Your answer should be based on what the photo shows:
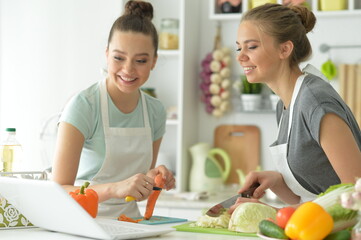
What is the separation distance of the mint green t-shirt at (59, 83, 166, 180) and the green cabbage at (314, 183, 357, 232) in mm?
1052

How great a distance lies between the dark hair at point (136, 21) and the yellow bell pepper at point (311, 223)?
1.21 meters

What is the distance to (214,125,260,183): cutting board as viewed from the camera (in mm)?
4180

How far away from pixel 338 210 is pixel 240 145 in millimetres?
2733

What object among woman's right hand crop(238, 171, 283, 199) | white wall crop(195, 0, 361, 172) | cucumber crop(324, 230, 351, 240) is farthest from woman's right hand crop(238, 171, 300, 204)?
white wall crop(195, 0, 361, 172)

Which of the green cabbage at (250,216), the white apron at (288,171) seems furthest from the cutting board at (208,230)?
the white apron at (288,171)

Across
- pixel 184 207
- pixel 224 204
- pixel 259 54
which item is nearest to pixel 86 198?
pixel 224 204

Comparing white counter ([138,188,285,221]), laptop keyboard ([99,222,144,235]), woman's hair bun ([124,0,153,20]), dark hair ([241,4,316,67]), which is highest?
woman's hair bun ([124,0,153,20])

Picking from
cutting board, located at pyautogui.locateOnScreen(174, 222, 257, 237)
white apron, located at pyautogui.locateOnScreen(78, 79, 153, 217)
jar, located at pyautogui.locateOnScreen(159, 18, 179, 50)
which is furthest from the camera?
jar, located at pyautogui.locateOnScreen(159, 18, 179, 50)

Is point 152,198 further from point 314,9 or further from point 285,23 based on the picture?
point 314,9

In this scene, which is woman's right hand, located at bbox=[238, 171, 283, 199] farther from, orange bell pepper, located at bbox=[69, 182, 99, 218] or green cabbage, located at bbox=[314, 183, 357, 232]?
green cabbage, located at bbox=[314, 183, 357, 232]

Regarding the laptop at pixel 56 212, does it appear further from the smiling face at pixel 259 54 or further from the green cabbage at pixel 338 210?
the smiling face at pixel 259 54

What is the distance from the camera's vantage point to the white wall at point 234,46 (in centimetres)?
403

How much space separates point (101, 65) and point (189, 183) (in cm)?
96

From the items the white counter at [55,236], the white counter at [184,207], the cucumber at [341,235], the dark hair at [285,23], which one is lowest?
the white counter at [184,207]
